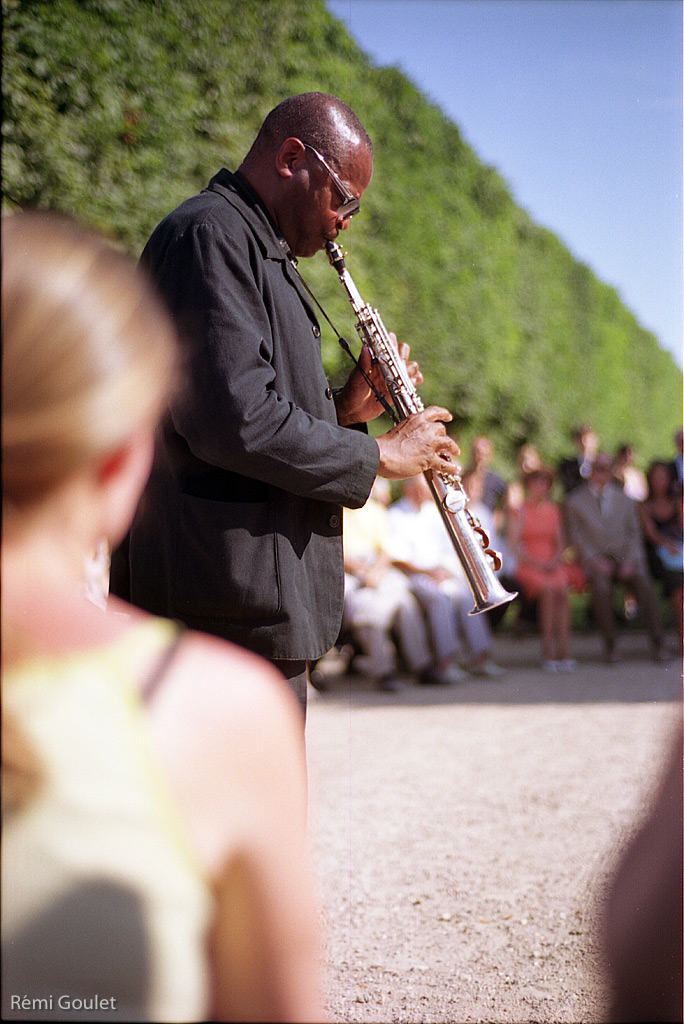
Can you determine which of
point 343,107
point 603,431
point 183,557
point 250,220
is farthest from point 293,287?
point 603,431

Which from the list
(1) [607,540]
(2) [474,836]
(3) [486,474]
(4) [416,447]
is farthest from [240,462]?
(3) [486,474]

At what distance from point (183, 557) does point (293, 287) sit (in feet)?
2.08

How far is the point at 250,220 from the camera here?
2039 mm

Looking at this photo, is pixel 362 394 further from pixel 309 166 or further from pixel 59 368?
pixel 59 368

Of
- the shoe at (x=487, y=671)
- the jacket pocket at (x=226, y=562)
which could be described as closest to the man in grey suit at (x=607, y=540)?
the shoe at (x=487, y=671)

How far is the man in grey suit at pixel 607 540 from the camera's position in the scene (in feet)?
28.6

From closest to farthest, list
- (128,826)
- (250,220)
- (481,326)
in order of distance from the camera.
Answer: (128,826)
(250,220)
(481,326)

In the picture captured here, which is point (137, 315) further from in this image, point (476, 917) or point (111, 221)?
point (111, 221)

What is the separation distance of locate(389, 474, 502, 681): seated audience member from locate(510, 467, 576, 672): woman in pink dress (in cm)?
67

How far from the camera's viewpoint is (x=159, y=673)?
895 mm

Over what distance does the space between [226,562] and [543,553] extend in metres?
7.24

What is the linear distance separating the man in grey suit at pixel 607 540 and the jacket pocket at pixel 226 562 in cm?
716

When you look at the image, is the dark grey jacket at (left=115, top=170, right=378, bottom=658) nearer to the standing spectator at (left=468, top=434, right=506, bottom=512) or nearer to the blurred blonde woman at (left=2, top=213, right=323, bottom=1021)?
the blurred blonde woman at (left=2, top=213, right=323, bottom=1021)

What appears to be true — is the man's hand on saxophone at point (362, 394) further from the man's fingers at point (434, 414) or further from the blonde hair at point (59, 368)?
the blonde hair at point (59, 368)
